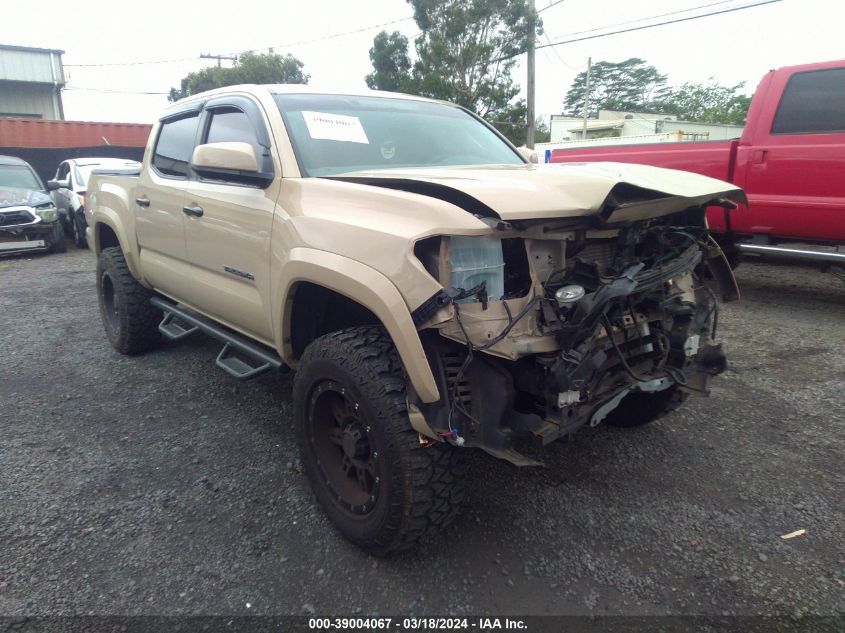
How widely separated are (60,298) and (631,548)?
24.3 ft

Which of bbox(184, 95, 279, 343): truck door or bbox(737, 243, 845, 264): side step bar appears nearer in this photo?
bbox(184, 95, 279, 343): truck door

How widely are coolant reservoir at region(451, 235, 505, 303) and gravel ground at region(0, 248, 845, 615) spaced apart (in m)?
1.17

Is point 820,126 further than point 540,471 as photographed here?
Yes

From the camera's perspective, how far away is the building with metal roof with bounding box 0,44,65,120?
26875mm

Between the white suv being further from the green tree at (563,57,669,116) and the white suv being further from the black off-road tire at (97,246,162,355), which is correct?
the green tree at (563,57,669,116)

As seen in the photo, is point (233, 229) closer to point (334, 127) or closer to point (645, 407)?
point (334, 127)

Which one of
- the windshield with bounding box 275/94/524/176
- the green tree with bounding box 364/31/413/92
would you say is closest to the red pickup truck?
the windshield with bounding box 275/94/524/176

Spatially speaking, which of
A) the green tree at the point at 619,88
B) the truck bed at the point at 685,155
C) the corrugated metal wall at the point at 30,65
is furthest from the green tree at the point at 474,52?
the green tree at the point at 619,88

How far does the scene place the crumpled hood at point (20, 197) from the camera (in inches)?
418

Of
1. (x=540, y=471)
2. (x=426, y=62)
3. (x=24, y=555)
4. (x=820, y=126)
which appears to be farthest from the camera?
(x=426, y=62)

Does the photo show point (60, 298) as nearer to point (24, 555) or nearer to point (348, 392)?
point (24, 555)

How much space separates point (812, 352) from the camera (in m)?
4.73

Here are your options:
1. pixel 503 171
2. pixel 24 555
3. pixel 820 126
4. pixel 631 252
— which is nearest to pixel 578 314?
pixel 631 252

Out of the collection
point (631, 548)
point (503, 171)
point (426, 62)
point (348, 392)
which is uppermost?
point (426, 62)
